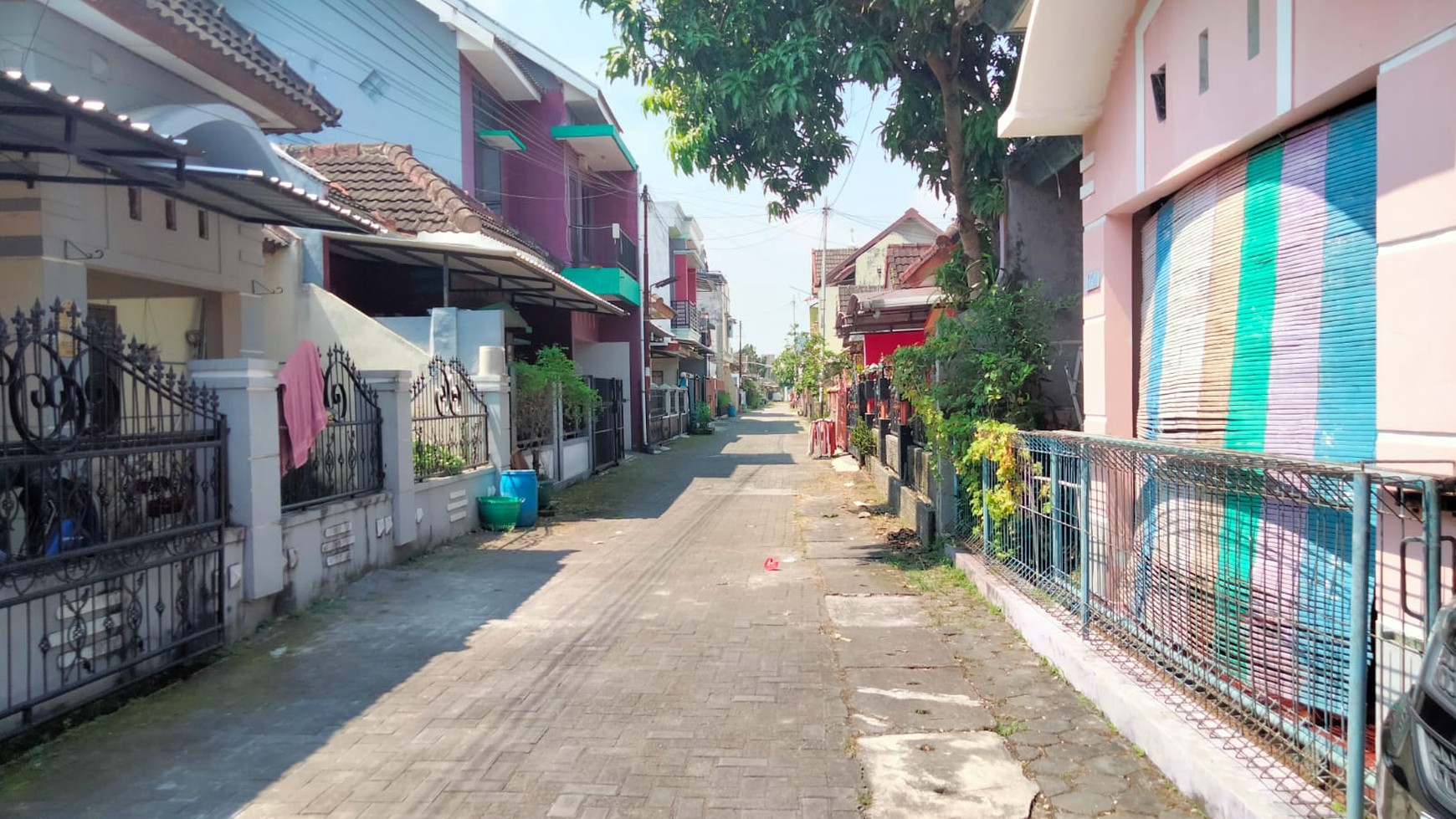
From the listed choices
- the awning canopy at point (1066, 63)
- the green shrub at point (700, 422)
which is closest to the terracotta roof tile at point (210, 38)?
the awning canopy at point (1066, 63)

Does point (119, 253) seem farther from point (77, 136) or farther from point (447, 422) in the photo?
point (447, 422)

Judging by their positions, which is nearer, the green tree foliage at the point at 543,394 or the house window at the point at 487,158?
the green tree foliage at the point at 543,394

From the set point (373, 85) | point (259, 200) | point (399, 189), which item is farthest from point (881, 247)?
point (259, 200)

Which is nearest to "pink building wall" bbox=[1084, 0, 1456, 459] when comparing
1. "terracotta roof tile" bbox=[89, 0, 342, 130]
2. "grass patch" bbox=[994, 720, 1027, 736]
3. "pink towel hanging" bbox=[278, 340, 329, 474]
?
"grass patch" bbox=[994, 720, 1027, 736]

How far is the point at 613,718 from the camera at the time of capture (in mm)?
4875

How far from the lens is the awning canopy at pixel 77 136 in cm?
428

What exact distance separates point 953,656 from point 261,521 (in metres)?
4.99

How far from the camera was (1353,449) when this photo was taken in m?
4.05

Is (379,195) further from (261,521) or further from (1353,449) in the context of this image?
(1353,449)

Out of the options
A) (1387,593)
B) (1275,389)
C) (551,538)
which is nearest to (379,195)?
(551,538)

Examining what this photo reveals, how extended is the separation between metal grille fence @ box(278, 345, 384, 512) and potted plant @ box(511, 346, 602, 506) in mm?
4042

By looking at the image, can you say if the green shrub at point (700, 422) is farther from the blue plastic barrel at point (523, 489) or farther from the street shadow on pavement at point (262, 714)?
the street shadow on pavement at point (262, 714)

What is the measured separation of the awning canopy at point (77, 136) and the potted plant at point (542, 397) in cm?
751

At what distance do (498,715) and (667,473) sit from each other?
1432 centimetres
